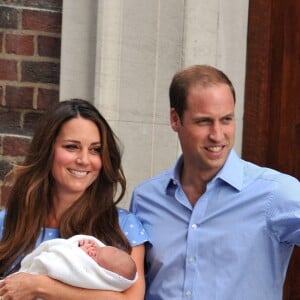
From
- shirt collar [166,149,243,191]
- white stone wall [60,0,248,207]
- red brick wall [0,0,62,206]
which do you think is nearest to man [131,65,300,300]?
shirt collar [166,149,243,191]

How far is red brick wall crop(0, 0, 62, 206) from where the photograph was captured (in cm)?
400

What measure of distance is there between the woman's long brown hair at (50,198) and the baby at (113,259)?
0.13 metres

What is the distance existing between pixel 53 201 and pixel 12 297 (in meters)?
0.45

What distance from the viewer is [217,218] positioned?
2.78m

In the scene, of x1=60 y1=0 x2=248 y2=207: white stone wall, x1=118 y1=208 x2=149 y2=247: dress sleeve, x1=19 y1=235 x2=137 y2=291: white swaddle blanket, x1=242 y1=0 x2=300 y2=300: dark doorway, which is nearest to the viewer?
x1=19 y1=235 x2=137 y2=291: white swaddle blanket

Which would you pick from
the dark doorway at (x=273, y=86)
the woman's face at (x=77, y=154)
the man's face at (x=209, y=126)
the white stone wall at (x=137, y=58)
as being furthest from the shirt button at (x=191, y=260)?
the dark doorway at (x=273, y=86)

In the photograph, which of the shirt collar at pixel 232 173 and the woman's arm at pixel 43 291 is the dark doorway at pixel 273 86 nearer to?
the shirt collar at pixel 232 173

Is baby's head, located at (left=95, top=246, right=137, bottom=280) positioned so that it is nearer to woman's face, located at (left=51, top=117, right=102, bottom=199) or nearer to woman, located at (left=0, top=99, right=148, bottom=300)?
woman, located at (left=0, top=99, right=148, bottom=300)

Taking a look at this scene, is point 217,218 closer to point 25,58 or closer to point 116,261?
point 116,261

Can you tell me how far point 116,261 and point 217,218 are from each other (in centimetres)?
36

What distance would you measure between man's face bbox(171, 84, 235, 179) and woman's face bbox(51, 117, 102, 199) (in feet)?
1.08

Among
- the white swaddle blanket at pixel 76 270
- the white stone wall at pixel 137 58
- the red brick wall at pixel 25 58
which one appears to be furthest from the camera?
the red brick wall at pixel 25 58

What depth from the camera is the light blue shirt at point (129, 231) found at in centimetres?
287

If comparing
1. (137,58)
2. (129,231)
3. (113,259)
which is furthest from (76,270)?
(137,58)
